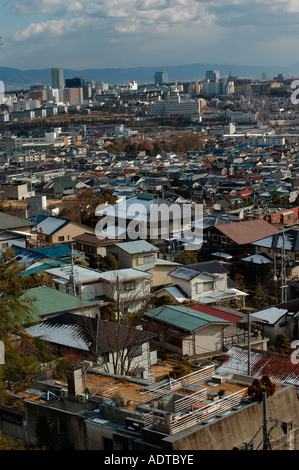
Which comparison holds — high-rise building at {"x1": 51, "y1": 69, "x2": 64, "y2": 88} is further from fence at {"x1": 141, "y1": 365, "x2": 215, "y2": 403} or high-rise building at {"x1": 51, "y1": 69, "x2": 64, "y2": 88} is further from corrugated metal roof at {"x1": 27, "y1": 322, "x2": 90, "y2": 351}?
fence at {"x1": 141, "y1": 365, "x2": 215, "y2": 403}

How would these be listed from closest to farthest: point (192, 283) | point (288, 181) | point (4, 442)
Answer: point (4, 442), point (192, 283), point (288, 181)

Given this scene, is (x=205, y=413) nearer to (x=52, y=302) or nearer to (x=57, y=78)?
(x=52, y=302)

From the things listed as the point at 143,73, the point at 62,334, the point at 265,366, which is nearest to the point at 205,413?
the point at 265,366

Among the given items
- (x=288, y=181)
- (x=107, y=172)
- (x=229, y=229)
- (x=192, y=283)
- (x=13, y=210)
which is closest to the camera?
(x=192, y=283)

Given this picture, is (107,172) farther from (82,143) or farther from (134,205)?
(82,143)

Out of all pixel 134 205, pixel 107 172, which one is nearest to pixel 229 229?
pixel 134 205
